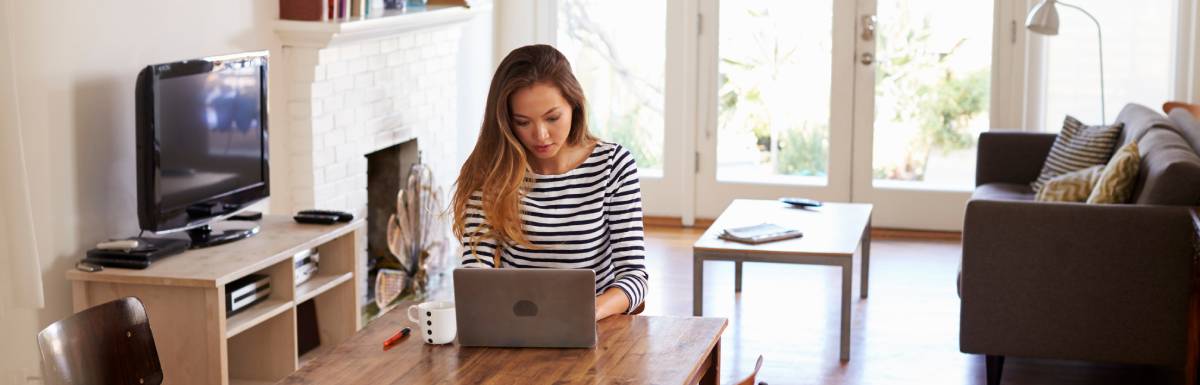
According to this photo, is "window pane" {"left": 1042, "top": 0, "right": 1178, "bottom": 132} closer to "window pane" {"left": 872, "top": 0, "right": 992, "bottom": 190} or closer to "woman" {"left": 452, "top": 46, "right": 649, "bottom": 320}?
"window pane" {"left": 872, "top": 0, "right": 992, "bottom": 190}

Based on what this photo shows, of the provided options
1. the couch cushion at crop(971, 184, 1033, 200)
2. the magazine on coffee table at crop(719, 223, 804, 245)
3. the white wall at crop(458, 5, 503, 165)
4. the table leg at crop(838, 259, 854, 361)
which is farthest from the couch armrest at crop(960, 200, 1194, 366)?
the white wall at crop(458, 5, 503, 165)

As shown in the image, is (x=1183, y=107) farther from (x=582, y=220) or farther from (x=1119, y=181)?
(x=582, y=220)

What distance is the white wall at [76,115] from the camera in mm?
3465

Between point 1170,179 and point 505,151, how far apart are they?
2402 millimetres

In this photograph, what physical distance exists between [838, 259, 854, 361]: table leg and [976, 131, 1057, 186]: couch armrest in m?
1.69

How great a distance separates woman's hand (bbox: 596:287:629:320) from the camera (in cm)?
268

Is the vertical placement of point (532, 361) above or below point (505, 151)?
below

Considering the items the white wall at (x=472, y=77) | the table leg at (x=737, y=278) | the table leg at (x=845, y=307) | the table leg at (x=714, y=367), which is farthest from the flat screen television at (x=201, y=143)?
the white wall at (x=472, y=77)

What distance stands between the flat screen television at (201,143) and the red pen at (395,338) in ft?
4.61

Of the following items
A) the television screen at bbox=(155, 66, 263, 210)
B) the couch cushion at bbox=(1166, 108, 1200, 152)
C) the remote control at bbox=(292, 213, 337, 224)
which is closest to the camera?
the television screen at bbox=(155, 66, 263, 210)

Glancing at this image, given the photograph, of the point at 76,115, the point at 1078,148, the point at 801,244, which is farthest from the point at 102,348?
the point at 1078,148

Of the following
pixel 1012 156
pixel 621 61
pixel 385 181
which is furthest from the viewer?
pixel 621 61

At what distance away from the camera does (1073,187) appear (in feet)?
15.7

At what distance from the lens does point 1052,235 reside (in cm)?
419
